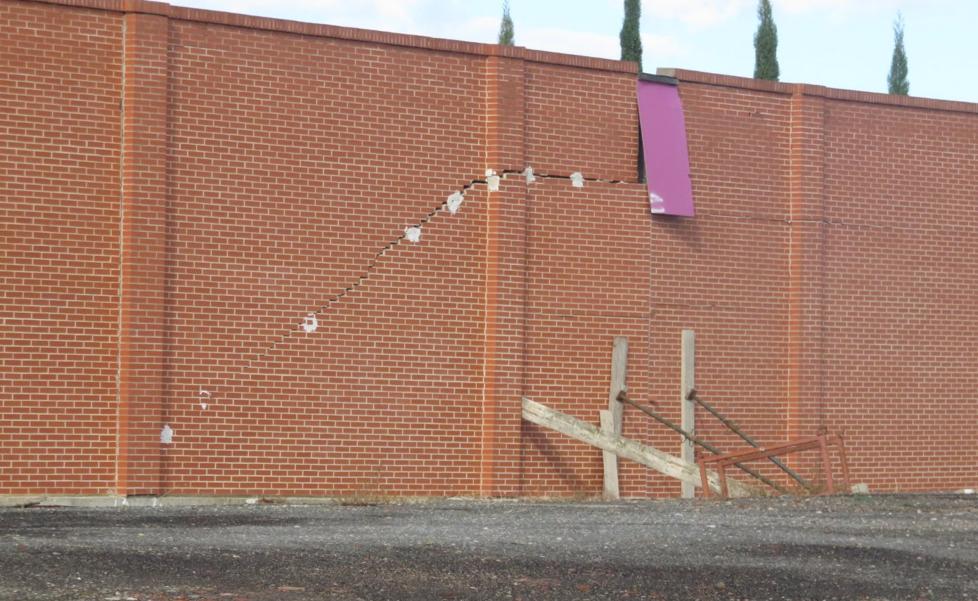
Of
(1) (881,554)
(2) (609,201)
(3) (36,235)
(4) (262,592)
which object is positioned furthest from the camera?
(2) (609,201)

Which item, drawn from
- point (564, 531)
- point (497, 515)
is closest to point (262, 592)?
point (564, 531)

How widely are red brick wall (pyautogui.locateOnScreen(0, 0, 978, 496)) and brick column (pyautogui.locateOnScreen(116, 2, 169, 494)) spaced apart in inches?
1.2

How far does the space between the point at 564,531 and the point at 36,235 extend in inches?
270

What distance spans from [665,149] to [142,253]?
6.67m

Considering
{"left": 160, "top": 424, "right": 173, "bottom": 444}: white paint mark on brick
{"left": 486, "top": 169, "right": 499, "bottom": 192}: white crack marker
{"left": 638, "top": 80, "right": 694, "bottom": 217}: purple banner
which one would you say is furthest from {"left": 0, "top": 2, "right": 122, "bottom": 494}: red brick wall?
{"left": 638, "top": 80, "right": 694, "bottom": 217}: purple banner

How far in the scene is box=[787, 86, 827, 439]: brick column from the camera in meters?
19.3

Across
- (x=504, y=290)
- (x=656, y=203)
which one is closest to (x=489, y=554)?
(x=504, y=290)

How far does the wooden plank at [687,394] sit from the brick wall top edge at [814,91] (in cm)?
326

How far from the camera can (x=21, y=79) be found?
15.3 meters

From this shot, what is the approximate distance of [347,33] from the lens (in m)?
16.7

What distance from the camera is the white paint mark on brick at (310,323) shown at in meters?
16.5

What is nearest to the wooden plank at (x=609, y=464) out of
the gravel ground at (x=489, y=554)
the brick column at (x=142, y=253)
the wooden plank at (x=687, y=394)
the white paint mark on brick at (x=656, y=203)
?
the wooden plank at (x=687, y=394)

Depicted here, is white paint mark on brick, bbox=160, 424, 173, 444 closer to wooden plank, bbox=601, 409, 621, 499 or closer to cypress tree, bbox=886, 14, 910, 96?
wooden plank, bbox=601, 409, 621, 499

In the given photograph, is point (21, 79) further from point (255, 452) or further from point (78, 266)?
point (255, 452)
